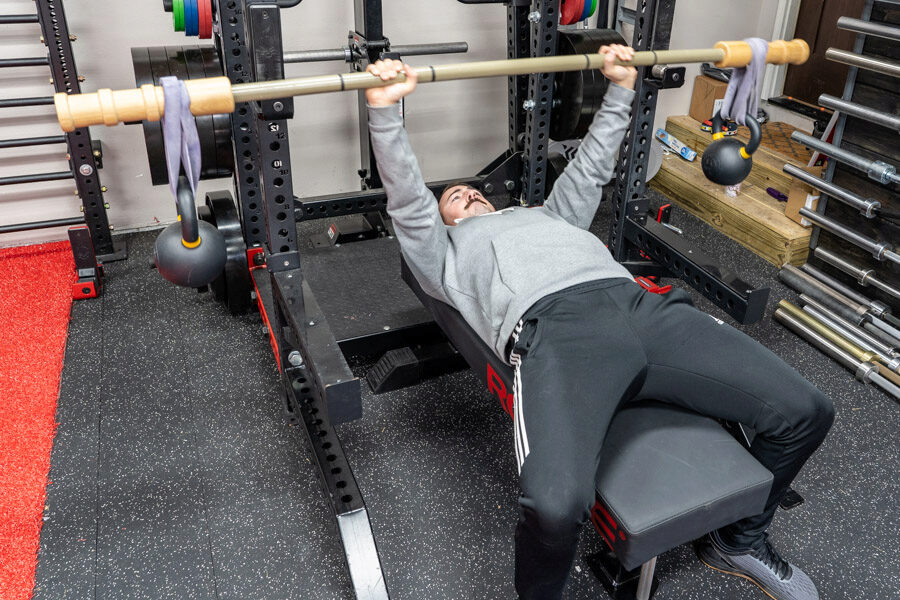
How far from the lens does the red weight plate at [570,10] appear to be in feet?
8.60

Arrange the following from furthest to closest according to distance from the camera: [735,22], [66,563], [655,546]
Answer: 1. [735,22]
2. [66,563]
3. [655,546]

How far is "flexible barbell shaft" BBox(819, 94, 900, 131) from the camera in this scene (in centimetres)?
238

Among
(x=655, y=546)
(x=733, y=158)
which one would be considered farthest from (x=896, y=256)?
(x=655, y=546)

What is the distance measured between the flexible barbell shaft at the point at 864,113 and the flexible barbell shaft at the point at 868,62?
0.41ft

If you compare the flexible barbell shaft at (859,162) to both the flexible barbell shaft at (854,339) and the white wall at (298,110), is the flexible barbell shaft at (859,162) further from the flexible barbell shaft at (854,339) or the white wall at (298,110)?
the white wall at (298,110)

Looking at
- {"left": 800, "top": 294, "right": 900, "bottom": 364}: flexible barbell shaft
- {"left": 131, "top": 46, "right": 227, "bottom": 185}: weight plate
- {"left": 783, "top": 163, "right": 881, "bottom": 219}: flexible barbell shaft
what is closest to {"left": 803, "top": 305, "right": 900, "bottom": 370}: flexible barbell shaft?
{"left": 800, "top": 294, "right": 900, "bottom": 364}: flexible barbell shaft

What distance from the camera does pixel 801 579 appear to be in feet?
5.58

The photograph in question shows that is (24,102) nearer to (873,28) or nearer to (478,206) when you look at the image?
(478,206)

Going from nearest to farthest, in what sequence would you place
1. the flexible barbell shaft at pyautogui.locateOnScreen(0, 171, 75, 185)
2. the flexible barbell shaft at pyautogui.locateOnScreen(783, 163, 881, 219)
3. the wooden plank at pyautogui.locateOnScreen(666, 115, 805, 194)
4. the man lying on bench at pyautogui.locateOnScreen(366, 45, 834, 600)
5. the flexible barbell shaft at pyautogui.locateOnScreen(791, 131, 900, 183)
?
the man lying on bench at pyautogui.locateOnScreen(366, 45, 834, 600), the flexible barbell shaft at pyautogui.locateOnScreen(791, 131, 900, 183), the flexible barbell shaft at pyautogui.locateOnScreen(783, 163, 881, 219), the flexible barbell shaft at pyautogui.locateOnScreen(0, 171, 75, 185), the wooden plank at pyautogui.locateOnScreen(666, 115, 805, 194)

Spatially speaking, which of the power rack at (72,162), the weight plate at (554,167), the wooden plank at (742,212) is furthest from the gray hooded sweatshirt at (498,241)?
the power rack at (72,162)

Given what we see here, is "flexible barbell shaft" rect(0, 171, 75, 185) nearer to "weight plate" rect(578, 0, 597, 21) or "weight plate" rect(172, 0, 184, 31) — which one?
"weight plate" rect(172, 0, 184, 31)

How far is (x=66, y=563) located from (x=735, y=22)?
397 cm

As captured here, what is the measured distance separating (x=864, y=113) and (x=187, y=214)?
7.39 feet

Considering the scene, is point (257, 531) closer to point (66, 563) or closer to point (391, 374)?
point (66, 563)
